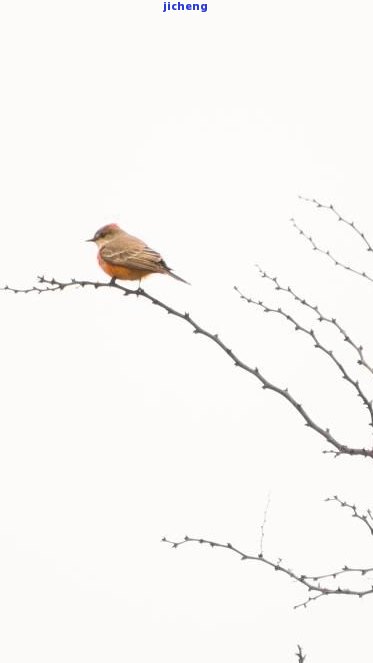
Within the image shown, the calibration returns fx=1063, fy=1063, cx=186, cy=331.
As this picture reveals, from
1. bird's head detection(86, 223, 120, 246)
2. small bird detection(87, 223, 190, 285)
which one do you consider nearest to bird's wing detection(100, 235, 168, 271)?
small bird detection(87, 223, 190, 285)

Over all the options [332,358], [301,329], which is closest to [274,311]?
[301,329]

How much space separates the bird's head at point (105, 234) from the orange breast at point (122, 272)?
467 mm

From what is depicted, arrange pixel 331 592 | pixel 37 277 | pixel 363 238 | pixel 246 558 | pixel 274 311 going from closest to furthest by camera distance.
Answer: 1. pixel 331 592
2. pixel 246 558
3. pixel 274 311
4. pixel 363 238
5. pixel 37 277

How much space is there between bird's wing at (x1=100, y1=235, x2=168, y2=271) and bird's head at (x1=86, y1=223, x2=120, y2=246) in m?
0.34

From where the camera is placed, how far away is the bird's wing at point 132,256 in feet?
22.0

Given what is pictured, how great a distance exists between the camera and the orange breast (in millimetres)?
6766

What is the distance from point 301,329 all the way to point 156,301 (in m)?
0.68

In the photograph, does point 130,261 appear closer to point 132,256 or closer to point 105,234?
point 132,256

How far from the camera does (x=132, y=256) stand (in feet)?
22.4

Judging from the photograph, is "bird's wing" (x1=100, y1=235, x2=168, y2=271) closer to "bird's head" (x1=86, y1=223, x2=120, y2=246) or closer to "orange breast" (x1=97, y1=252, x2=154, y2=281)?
"orange breast" (x1=97, y1=252, x2=154, y2=281)

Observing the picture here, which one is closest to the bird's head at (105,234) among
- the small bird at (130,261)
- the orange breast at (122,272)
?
the small bird at (130,261)

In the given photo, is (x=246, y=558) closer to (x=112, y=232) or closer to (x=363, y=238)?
(x=363, y=238)

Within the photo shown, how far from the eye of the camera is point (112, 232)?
745 cm

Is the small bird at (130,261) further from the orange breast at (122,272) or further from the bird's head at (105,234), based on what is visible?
the bird's head at (105,234)
